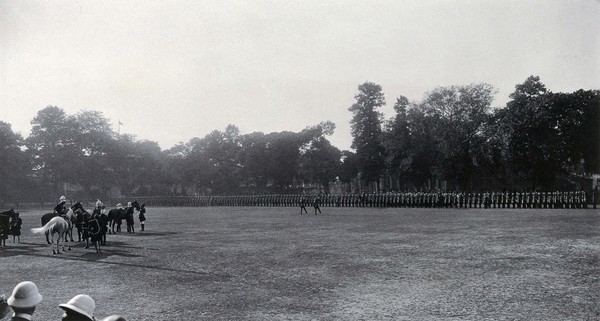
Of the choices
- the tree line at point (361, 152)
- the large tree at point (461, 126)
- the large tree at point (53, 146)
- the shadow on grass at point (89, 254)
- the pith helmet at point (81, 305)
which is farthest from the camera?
the large tree at point (53, 146)

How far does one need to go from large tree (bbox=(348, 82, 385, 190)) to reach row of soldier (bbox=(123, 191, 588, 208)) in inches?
765

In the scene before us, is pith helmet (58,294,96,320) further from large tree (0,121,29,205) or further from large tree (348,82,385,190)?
large tree (0,121,29,205)

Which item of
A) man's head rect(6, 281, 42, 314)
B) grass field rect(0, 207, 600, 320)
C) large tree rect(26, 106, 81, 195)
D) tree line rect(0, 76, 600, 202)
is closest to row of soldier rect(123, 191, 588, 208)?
tree line rect(0, 76, 600, 202)

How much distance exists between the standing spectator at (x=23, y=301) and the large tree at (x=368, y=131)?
206 feet

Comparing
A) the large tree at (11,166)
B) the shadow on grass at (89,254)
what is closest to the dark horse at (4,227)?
the shadow on grass at (89,254)

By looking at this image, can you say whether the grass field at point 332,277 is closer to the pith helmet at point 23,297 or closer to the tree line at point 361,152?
the pith helmet at point 23,297

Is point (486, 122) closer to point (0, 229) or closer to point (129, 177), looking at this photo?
point (0, 229)

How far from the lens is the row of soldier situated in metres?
32.1

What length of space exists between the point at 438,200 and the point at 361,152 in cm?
2876

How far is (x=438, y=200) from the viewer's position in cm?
3719

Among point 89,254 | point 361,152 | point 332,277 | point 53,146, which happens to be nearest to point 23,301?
point 332,277

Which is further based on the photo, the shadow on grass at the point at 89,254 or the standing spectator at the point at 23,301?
the shadow on grass at the point at 89,254

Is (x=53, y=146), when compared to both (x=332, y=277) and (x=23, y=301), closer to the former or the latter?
(x=332, y=277)

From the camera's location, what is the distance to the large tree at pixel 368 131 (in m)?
64.8
